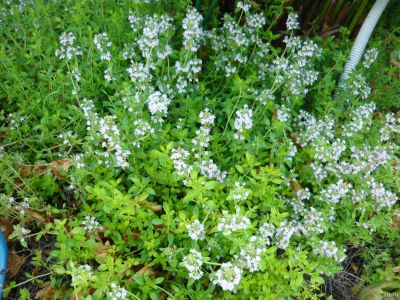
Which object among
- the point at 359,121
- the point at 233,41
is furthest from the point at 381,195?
the point at 233,41

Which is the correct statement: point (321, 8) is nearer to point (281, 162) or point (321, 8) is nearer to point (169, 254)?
point (281, 162)

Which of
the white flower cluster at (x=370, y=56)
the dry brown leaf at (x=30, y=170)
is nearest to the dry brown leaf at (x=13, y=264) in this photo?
A: the dry brown leaf at (x=30, y=170)

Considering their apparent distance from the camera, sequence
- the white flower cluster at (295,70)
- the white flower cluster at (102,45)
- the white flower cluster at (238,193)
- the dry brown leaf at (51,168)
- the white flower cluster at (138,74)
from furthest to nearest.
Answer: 1. the white flower cluster at (295,70)
2. the white flower cluster at (102,45)
3. the white flower cluster at (138,74)
4. the dry brown leaf at (51,168)
5. the white flower cluster at (238,193)

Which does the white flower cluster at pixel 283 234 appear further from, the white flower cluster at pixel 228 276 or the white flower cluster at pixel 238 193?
the white flower cluster at pixel 228 276

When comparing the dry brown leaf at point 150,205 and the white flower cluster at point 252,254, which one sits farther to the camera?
the dry brown leaf at point 150,205

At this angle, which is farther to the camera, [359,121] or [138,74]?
[359,121]

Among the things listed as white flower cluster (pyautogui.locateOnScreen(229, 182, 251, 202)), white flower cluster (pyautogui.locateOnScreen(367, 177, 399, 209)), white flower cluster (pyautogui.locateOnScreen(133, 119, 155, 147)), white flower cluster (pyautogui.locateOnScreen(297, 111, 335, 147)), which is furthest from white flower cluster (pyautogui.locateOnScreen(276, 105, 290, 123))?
white flower cluster (pyautogui.locateOnScreen(133, 119, 155, 147))

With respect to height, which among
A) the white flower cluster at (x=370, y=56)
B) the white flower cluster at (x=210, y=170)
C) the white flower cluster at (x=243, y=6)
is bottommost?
the white flower cluster at (x=210, y=170)

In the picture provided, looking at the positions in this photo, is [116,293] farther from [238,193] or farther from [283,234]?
[283,234]

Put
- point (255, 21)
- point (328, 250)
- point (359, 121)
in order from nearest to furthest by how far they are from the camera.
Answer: point (328, 250), point (359, 121), point (255, 21)
